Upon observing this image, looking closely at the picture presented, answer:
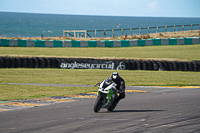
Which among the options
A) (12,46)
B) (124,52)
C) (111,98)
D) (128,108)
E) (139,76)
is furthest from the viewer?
(12,46)

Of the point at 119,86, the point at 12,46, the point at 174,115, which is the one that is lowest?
the point at 174,115

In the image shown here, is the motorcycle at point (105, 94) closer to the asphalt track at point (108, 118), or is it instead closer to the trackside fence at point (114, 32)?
the asphalt track at point (108, 118)

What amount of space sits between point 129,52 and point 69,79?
1322 cm

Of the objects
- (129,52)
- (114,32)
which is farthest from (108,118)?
(114,32)

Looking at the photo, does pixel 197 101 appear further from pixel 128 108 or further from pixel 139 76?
pixel 139 76

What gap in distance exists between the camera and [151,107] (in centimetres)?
1138

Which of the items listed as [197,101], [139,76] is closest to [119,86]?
[197,101]

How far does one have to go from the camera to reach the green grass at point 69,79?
16031 mm

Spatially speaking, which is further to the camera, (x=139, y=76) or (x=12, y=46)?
(x=12, y=46)

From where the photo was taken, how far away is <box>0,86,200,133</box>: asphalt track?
26.0 ft

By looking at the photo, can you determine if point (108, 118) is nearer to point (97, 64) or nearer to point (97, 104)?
point (97, 104)

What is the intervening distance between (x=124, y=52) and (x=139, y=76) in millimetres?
11084

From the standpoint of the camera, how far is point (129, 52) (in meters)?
33.3

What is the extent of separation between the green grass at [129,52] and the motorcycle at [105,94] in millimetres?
Answer: 19317
